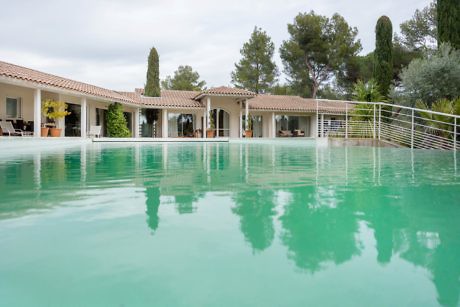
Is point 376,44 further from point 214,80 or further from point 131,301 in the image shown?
point 214,80

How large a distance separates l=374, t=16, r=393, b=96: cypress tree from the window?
1826cm

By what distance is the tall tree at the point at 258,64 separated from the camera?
40594mm

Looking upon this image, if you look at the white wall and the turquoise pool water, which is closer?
the turquoise pool water

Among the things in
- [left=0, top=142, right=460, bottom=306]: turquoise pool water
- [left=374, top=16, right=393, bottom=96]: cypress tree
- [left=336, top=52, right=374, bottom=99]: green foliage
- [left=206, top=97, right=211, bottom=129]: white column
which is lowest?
[left=0, top=142, right=460, bottom=306]: turquoise pool water

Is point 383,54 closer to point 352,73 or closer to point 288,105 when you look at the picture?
point 288,105

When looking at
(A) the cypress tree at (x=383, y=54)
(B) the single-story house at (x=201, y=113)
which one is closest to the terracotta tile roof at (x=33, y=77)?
(B) the single-story house at (x=201, y=113)

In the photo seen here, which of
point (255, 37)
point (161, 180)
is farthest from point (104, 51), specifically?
point (161, 180)

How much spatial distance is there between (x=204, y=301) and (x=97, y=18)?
20898mm

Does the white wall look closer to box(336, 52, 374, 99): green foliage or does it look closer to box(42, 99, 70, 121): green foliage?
box(42, 99, 70, 121): green foliage

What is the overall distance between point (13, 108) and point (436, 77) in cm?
1856

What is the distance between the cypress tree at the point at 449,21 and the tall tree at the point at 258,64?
77.5 feet

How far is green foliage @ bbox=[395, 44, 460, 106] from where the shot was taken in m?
16.4

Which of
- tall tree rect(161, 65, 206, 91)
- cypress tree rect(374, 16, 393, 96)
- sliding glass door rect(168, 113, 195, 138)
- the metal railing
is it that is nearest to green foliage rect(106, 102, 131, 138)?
sliding glass door rect(168, 113, 195, 138)

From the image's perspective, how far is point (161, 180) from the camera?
4.79 m
